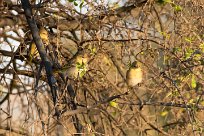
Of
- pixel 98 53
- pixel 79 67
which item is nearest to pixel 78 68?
pixel 79 67

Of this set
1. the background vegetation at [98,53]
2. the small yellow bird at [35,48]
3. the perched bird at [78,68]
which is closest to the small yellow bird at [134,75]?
the background vegetation at [98,53]

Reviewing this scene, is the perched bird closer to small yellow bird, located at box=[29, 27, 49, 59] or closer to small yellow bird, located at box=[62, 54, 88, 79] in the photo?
small yellow bird, located at box=[62, 54, 88, 79]

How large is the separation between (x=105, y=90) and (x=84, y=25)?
2.64 ft

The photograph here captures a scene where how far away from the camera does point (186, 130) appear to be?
4953 millimetres

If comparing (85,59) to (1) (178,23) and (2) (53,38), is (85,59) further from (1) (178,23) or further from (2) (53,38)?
(1) (178,23)

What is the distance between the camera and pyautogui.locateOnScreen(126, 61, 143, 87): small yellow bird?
3.92m

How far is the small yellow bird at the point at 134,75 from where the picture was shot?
392 cm

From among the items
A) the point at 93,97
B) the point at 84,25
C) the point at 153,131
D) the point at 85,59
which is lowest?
the point at 153,131

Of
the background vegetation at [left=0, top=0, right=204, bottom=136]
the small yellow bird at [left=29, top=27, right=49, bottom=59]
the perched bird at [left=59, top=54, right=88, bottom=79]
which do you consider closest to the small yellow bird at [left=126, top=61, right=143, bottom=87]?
the background vegetation at [left=0, top=0, right=204, bottom=136]

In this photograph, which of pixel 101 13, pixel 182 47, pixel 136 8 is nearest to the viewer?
pixel 101 13

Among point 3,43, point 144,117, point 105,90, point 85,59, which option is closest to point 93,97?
point 105,90

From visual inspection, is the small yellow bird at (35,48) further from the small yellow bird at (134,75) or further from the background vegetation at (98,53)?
the small yellow bird at (134,75)

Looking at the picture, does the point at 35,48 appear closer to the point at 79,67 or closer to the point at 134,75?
the point at 79,67

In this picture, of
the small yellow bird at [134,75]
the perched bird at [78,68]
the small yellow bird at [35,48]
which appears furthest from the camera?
the small yellow bird at [134,75]
